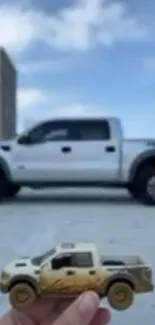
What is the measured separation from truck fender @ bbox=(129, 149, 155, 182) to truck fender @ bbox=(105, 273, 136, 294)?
3893mm

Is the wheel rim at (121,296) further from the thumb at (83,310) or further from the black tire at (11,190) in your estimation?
the black tire at (11,190)

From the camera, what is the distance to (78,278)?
56 centimetres

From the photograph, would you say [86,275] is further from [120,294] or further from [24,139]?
[24,139]

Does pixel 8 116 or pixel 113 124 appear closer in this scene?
pixel 113 124

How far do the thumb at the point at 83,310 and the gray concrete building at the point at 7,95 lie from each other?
4732mm

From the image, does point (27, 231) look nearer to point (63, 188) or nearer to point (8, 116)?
point (63, 188)

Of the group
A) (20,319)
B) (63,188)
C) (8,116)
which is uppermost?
(20,319)

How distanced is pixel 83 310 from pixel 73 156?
4035mm

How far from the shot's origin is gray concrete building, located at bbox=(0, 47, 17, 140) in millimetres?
5340

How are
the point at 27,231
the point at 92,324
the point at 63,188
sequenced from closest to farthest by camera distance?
the point at 92,324 < the point at 27,231 < the point at 63,188

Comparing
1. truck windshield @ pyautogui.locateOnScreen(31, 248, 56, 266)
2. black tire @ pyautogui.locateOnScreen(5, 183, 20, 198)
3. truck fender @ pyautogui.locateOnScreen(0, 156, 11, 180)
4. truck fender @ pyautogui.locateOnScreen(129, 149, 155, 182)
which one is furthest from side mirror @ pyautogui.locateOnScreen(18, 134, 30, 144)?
truck windshield @ pyautogui.locateOnScreen(31, 248, 56, 266)

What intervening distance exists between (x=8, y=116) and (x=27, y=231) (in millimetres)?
3240

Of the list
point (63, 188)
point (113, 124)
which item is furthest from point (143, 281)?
point (63, 188)

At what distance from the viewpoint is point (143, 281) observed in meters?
0.57
